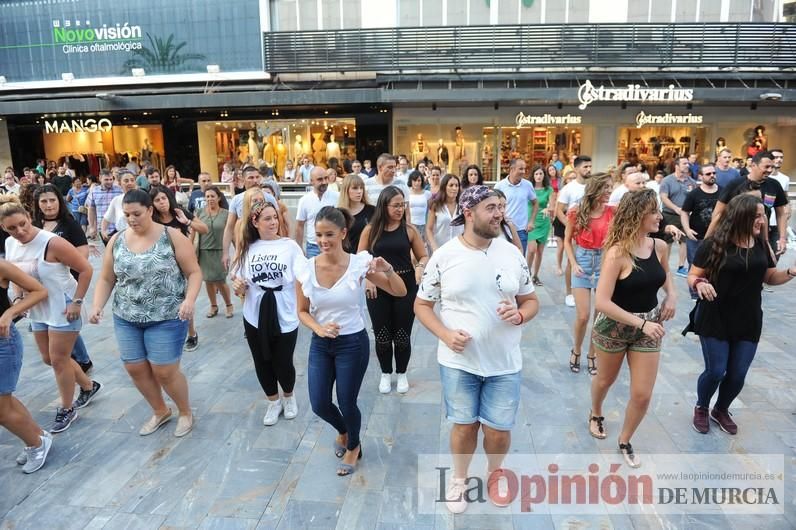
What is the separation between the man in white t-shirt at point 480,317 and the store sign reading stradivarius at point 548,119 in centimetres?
1728

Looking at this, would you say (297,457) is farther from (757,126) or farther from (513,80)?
(757,126)

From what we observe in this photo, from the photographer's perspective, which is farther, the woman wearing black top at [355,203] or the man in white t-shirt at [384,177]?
the man in white t-shirt at [384,177]

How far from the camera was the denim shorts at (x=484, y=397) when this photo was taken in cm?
292

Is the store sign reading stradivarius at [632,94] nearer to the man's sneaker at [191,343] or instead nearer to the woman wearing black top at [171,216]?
the woman wearing black top at [171,216]

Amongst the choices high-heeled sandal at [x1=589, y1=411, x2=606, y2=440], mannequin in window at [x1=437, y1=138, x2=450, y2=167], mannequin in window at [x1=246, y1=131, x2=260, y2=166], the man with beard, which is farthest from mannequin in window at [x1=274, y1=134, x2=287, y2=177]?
high-heeled sandal at [x1=589, y1=411, x2=606, y2=440]

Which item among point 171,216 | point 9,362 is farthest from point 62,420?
point 171,216

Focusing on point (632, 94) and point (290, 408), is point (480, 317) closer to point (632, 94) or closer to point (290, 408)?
point (290, 408)

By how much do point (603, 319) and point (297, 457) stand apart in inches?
93.6

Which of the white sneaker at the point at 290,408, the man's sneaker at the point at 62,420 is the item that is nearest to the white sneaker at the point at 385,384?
the white sneaker at the point at 290,408

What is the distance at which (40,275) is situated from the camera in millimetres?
3996

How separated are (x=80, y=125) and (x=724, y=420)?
79.8 feet

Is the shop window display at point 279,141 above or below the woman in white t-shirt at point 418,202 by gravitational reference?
above

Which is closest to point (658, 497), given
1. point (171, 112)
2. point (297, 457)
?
point (297, 457)

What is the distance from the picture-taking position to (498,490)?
329 cm
